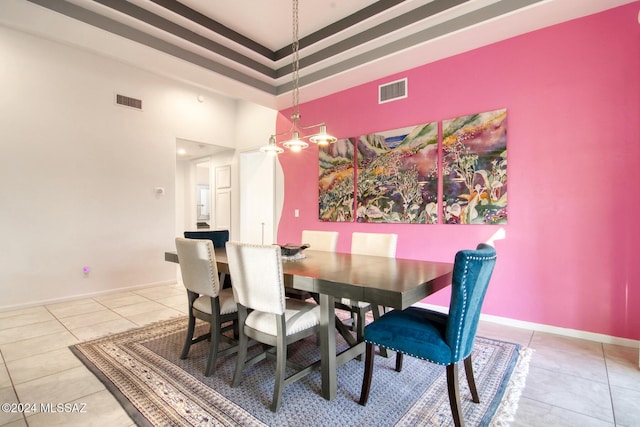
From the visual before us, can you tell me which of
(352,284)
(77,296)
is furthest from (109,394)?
(77,296)

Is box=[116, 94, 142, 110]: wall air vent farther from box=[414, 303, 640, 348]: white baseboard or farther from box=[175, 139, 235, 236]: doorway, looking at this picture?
box=[414, 303, 640, 348]: white baseboard

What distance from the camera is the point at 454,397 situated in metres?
1.66

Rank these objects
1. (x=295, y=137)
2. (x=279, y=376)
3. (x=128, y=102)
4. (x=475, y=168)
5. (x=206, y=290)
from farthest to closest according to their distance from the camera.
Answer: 1. (x=128, y=102)
2. (x=475, y=168)
3. (x=295, y=137)
4. (x=206, y=290)
5. (x=279, y=376)

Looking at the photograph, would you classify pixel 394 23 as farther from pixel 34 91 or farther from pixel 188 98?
pixel 34 91

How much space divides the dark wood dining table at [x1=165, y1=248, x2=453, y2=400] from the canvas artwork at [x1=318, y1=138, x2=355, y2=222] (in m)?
1.98

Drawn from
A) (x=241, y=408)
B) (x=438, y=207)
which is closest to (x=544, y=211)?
(x=438, y=207)

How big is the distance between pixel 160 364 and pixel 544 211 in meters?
3.61

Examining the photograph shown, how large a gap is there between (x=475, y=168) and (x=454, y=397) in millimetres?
2387

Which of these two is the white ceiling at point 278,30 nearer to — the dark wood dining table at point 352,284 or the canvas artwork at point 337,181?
the canvas artwork at point 337,181

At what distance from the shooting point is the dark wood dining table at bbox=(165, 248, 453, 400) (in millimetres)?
1619

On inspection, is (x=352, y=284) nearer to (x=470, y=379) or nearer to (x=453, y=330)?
(x=453, y=330)

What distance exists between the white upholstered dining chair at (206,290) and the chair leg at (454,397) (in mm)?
1556

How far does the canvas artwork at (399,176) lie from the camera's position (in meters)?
3.63

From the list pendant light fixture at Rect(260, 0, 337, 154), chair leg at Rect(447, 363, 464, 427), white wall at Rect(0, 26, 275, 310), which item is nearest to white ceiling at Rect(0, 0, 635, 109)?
pendant light fixture at Rect(260, 0, 337, 154)
